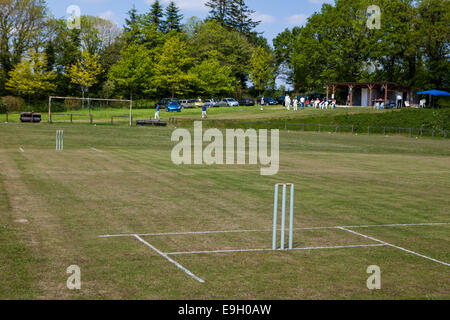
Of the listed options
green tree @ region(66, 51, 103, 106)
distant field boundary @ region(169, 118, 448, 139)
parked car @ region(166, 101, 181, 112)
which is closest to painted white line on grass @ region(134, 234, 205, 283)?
distant field boundary @ region(169, 118, 448, 139)

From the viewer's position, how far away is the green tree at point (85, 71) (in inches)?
3629

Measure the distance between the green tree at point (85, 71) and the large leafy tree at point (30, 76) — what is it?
5.76m

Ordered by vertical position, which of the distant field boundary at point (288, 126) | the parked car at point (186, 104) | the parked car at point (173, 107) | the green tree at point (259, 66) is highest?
the green tree at point (259, 66)

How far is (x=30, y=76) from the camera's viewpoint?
84875 millimetres

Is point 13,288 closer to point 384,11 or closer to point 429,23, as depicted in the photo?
point 429,23

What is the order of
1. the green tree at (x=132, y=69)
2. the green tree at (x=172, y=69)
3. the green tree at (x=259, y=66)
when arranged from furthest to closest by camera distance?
the green tree at (x=259, y=66)
the green tree at (x=132, y=69)
the green tree at (x=172, y=69)

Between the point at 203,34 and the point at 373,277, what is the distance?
99819 mm

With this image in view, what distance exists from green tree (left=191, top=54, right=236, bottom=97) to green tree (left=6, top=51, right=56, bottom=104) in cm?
2674

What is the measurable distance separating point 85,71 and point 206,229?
85.3m

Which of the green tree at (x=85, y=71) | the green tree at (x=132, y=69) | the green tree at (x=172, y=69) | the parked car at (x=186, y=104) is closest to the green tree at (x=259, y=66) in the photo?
the green tree at (x=172, y=69)

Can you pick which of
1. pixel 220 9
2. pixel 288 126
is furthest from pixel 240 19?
pixel 288 126

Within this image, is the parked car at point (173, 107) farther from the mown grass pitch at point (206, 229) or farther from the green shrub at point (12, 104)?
the mown grass pitch at point (206, 229)

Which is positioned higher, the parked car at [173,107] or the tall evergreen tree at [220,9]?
the tall evergreen tree at [220,9]

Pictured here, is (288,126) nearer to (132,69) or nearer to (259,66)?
(132,69)
